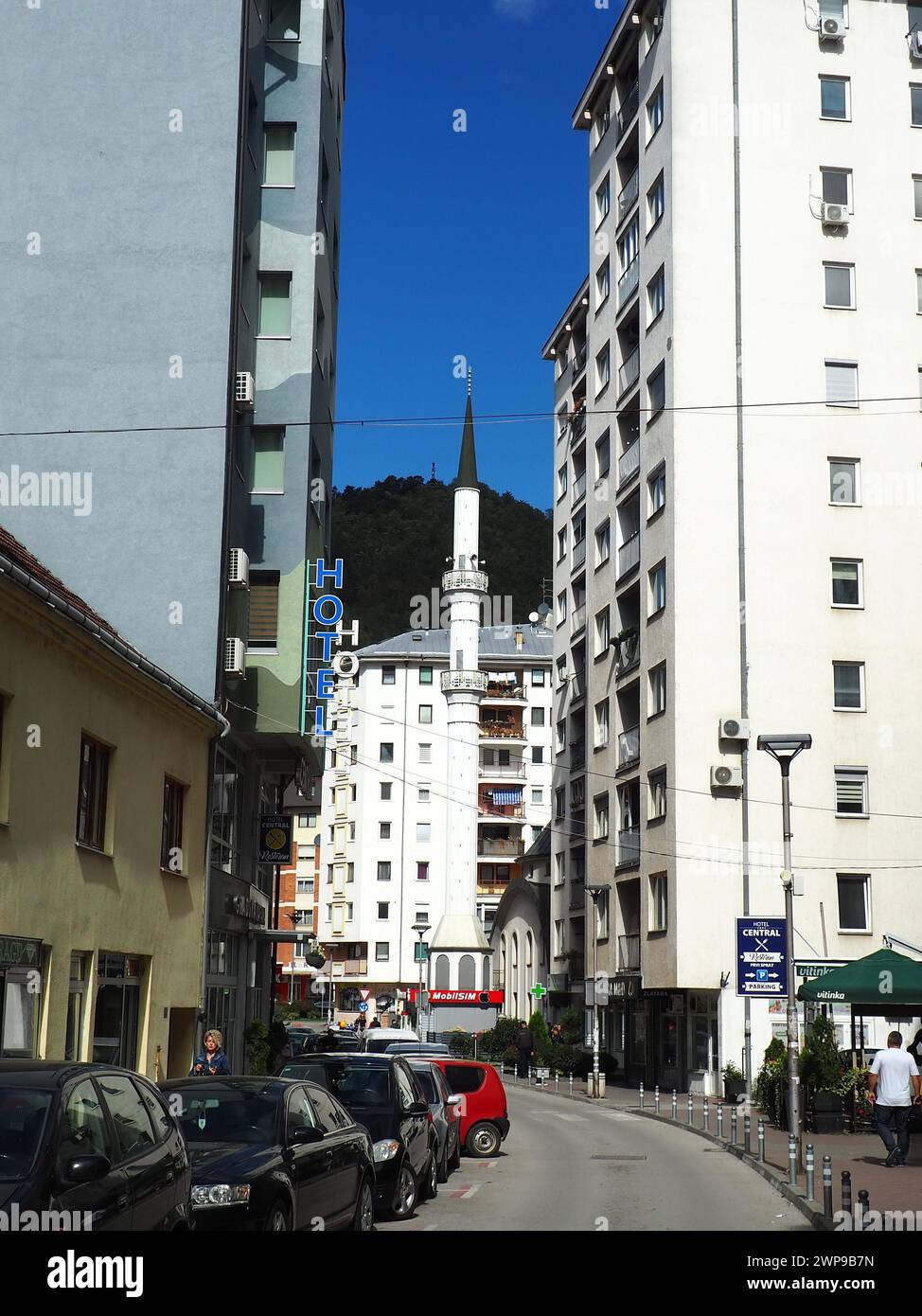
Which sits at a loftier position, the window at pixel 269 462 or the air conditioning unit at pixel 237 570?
the window at pixel 269 462

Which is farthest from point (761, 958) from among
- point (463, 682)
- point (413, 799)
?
point (413, 799)

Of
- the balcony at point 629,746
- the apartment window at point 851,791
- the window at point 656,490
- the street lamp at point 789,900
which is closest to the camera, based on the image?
the street lamp at point 789,900

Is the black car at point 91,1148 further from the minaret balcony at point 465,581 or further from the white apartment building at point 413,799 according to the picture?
the white apartment building at point 413,799

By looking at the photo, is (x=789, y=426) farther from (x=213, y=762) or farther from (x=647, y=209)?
(x=213, y=762)

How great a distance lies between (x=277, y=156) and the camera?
29.4 metres

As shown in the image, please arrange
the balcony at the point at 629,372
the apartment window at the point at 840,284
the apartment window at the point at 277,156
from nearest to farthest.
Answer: the apartment window at the point at 277,156
the apartment window at the point at 840,284
the balcony at the point at 629,372

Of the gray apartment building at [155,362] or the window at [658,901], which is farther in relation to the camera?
the window at [658,901]

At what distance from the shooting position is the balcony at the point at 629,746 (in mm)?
44484

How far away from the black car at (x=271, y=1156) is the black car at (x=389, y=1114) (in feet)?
5.77

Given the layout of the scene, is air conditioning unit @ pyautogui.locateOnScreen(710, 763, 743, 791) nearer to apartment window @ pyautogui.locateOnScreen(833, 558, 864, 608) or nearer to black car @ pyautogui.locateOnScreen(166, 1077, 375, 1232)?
apartment window @ pyautogui.locateOnScreen(833, 558, 864, 608)

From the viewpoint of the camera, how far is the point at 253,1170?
979 centimetres

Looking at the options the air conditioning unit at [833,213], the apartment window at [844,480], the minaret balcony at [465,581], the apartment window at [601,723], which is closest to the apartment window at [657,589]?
the apartment window at [844,480]

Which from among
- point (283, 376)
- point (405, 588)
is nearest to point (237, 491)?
point (283, 376)

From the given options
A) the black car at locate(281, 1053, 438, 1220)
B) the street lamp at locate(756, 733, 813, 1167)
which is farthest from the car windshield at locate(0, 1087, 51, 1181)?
the street lamp at locate(756, 733, 813, 1167)
